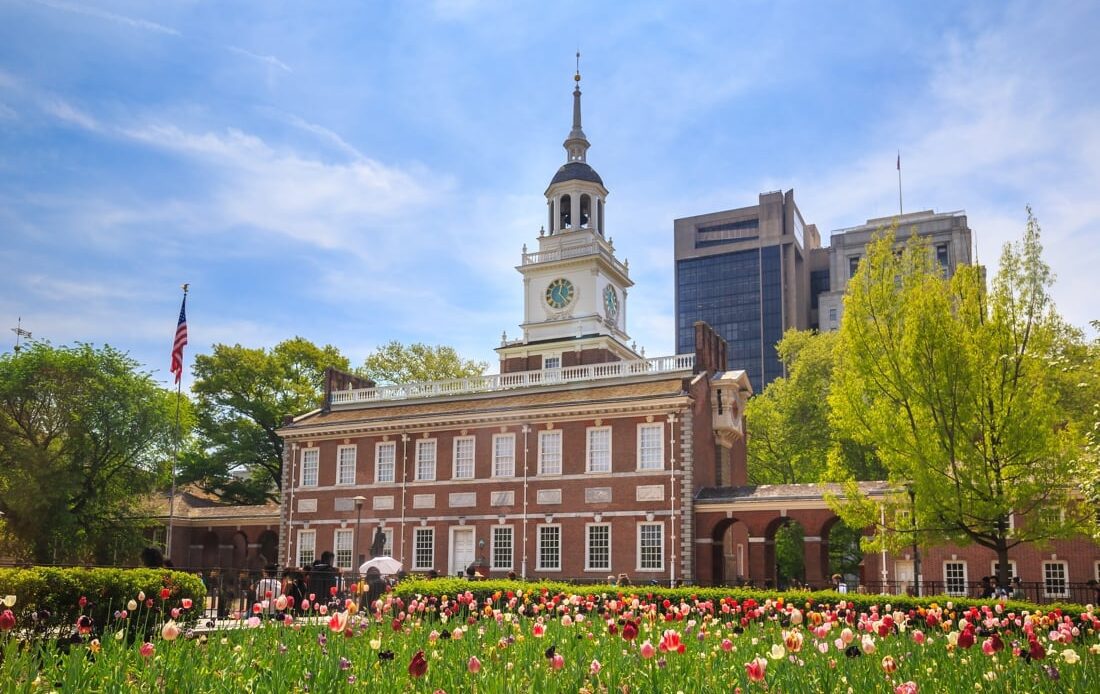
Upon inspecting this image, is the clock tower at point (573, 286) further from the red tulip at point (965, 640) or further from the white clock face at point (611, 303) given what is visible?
the red tulip at point (965, 640)

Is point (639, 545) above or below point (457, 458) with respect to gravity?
below

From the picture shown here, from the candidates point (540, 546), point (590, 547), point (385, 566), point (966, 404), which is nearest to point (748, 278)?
point (540, 546)

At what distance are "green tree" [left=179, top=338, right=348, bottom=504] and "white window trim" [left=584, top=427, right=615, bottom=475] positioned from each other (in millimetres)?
24480

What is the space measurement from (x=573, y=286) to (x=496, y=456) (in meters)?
14.6

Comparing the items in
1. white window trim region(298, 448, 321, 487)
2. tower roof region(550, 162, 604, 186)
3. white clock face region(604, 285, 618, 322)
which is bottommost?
white window trim region(298, 448, 321, 487)

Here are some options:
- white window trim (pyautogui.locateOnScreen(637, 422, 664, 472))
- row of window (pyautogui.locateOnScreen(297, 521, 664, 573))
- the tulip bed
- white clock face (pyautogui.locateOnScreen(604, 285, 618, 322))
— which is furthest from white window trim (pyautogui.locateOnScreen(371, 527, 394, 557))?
the tulip bed

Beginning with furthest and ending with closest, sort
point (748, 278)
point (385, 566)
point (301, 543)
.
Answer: point (748, 278) < point (301, 543) < point (385, 566)

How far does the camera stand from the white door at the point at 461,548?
42.5m

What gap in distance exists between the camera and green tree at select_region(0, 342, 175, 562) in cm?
4481

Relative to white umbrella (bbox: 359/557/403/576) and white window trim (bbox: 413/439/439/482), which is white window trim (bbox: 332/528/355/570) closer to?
white window trim (bbox: 413/439/439/482)

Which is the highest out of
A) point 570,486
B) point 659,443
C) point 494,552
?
point 659,443

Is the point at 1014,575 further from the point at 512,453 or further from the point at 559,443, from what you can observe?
the point at 512,453

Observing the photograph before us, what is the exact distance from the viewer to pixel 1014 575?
37125 mm

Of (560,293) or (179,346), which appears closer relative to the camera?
(179,346)
